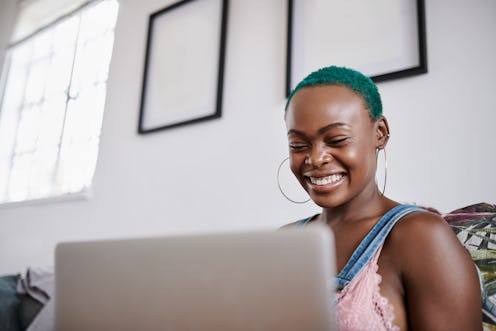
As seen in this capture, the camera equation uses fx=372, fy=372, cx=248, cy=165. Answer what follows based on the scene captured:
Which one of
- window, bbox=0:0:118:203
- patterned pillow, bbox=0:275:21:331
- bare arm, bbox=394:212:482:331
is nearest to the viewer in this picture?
bare arm, bbox=394:212:482:331

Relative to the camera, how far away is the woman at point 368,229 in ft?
1.94

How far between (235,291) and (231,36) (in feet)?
4.76

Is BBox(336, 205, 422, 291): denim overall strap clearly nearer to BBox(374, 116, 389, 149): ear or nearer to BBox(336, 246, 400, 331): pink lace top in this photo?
BBox(336, 246, 400, 331): pink lace top

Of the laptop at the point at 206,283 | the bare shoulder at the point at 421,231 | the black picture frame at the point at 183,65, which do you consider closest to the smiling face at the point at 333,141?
the bare shoulder at the point at 421,231

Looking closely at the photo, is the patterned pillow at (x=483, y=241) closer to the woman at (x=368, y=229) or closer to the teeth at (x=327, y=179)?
the woman at (x=368, y=229)

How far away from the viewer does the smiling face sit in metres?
0.71

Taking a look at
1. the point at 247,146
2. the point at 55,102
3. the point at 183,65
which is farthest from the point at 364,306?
the point at 55,102

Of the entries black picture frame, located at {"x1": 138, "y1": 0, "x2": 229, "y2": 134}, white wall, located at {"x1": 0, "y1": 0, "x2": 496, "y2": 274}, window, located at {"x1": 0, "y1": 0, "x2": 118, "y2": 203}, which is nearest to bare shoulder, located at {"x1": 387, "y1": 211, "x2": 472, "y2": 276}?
white wall, located at {"x1": 0, "y1": 0, "x2": 496, "y2": 274}

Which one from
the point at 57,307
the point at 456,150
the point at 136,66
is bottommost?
the point at 57,307

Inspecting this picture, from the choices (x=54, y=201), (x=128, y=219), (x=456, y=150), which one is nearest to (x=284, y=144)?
(x=456, y=150)

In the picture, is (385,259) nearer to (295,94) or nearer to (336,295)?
(336,295)

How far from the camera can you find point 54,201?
6.84 ft

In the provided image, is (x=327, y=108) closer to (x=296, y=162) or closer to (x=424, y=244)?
(x=296, y=162)

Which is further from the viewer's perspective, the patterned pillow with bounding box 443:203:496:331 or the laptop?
Result: the patterned pillow with bounding box 443:203:496:331
